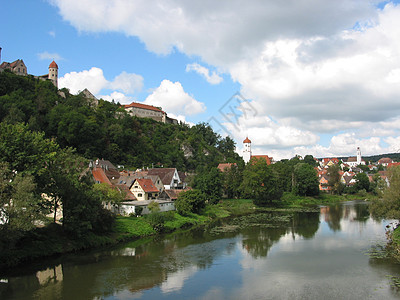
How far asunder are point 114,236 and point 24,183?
464 inches

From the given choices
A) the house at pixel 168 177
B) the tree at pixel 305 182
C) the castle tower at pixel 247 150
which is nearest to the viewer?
the house at pixel 168 177

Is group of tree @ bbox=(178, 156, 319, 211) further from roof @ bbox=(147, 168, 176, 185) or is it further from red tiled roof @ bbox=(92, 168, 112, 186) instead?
red tiled roof @ bbox=(92, 168, 112, 186)

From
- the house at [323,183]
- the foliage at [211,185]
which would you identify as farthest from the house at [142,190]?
the house at [323,183]

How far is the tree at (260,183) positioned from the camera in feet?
192

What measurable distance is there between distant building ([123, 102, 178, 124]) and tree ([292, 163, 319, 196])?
2266 inches

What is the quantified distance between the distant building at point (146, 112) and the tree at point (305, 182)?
189 ft

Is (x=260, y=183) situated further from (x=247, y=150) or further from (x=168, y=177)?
(x=247, y=150)

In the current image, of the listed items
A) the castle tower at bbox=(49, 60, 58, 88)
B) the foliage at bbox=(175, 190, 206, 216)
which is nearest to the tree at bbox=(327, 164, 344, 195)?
the foliage at bbox=(175, 190, 206, 216)

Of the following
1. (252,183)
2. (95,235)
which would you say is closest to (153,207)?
(95,235)

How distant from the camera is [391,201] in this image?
1035 inches

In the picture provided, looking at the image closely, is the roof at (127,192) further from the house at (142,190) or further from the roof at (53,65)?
the roof at (53,65)

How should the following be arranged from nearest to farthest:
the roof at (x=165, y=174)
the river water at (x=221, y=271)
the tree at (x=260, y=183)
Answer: the river water at (x=221, y=271) < the tree at (x=260, y=183) < the roof at (x=165, y=174)

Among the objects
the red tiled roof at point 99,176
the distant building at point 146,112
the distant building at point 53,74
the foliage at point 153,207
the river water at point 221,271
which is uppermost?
the distant building at point 53,74

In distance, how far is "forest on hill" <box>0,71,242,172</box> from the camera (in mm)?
63500
